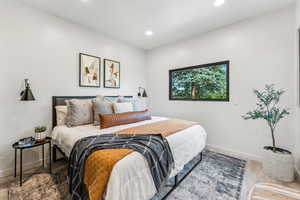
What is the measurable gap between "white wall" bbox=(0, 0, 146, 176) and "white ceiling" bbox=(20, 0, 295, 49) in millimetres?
255

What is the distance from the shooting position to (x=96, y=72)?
3037 millimetres

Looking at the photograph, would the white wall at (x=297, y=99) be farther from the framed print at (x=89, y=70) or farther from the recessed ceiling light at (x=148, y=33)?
the framed print at (x=89, y=70)

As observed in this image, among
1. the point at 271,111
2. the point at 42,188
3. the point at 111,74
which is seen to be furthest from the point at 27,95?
the point at 271,111

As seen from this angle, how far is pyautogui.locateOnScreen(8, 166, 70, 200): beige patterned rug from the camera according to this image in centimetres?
159

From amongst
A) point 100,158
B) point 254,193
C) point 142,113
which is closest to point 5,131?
point 100,158

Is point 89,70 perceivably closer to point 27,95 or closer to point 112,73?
point 112,73

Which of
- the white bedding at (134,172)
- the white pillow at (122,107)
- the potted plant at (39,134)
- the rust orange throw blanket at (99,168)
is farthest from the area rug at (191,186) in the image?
the white pillow at (122,107)

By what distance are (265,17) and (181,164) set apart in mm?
3010

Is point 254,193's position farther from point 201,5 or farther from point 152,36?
point 152,36

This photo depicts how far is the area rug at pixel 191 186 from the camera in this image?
1.61 meters

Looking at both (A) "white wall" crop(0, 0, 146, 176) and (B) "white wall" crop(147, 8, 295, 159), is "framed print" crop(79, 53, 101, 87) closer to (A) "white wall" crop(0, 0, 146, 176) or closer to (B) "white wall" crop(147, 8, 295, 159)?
(A) "white wall" crop(0, 0, 146, 176)

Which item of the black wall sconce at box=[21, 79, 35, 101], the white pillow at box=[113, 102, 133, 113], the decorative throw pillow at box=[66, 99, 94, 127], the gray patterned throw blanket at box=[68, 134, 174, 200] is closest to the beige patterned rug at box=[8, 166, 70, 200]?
the gray patterned throw blanket at box=[68, 134, 174, 200]

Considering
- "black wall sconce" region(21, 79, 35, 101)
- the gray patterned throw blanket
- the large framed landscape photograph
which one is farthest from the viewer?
the large framed landscape photograph

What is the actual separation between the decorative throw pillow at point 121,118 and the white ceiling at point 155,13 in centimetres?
186
